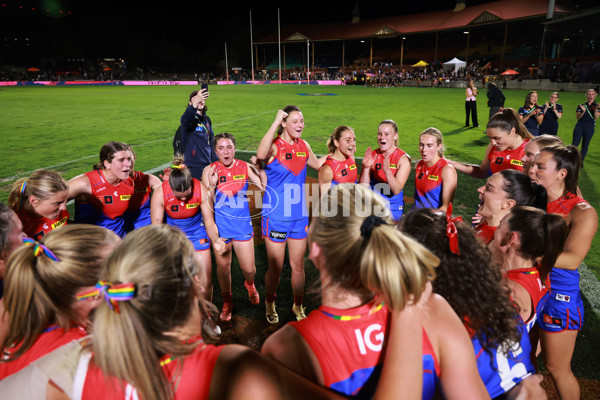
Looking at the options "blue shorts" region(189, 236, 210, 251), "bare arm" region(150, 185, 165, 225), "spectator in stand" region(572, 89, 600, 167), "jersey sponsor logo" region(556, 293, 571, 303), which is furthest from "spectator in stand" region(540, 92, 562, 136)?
"bare arm" region(150, 185, 165, 225)

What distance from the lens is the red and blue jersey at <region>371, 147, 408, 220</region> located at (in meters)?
4.82

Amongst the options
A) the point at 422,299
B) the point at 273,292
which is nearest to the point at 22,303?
the point at 422,299

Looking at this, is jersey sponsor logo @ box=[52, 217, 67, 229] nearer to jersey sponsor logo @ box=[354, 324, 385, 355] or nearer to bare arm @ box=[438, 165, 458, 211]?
jersey sponsor logo @ box=[354, 324, 385, 355]

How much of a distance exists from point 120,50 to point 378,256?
331 ft

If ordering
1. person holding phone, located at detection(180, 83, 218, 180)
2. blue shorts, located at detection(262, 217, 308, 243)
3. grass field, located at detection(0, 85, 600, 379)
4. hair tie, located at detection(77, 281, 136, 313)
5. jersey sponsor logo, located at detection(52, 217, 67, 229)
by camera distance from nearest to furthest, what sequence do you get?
hair tie, located at detection(77, 281, 136, 313) < jersey sponsor logo, located at detection(52, 217, 67, 229) < blue shorts, located at detection(262, 217, 308, 243) < person holding phone, located at detection(180, 83, 218, 180) < grass field, located at detection(0, 85, 600, 379)

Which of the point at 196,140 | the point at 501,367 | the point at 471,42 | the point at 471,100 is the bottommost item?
the point at 501,367

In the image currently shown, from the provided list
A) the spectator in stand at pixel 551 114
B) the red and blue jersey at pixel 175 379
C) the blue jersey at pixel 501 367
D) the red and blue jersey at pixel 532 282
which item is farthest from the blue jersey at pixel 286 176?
the spectator in stand at pixel 551 114

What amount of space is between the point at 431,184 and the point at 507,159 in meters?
1.34

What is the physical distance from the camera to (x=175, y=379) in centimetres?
134

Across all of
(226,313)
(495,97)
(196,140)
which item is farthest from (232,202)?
(495,97)

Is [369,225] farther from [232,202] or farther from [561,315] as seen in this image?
[232,202]

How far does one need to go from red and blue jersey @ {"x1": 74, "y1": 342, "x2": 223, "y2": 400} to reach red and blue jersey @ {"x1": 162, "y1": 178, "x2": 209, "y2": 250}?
276cm

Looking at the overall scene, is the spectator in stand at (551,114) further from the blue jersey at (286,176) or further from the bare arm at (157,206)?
the bare arm at (157,206)

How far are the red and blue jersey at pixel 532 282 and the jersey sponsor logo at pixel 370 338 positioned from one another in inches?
49.0
